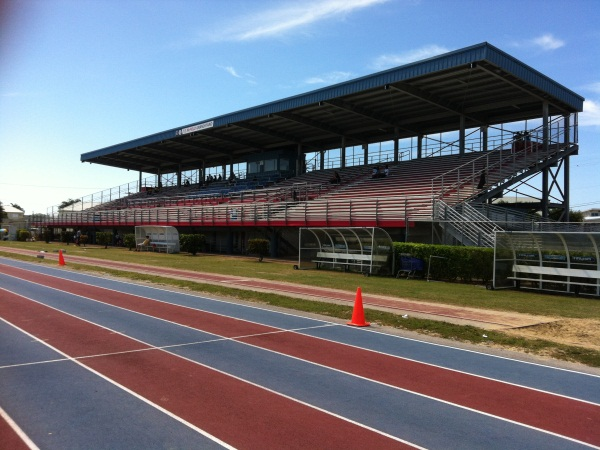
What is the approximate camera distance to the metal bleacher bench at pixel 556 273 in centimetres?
1664

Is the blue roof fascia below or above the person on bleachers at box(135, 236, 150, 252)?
above

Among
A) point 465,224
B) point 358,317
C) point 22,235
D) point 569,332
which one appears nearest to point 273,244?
point 465,224

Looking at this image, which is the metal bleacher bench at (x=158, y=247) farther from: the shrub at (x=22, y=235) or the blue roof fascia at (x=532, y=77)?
the shrub at (x=22, y=235)

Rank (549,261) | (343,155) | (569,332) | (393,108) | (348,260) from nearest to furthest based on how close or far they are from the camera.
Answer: (569,332) < (549,261) < (348,260) < (393,108) < (343,155)

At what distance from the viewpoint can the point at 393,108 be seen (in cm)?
3834

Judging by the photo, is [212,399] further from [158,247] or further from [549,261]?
Answer: [158,247]

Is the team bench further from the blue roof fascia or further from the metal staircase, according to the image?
the blue roof fascia

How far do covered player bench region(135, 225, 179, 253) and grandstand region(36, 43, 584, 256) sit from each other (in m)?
3.03

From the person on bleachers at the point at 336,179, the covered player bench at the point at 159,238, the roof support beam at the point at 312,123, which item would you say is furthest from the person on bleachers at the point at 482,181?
the covered player bench at the point at 159,238

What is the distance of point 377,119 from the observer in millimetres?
39969

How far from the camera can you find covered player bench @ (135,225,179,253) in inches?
1582

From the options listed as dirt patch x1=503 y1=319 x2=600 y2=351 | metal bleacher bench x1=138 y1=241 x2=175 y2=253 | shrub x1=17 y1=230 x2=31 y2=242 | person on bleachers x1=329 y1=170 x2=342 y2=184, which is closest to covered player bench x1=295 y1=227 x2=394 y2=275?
dirt patch x1=503 y1=319 x2=600 y2=351

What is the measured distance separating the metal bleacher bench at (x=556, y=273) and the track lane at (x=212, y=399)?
14.3m

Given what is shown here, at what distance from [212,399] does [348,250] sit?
19.4 meters
